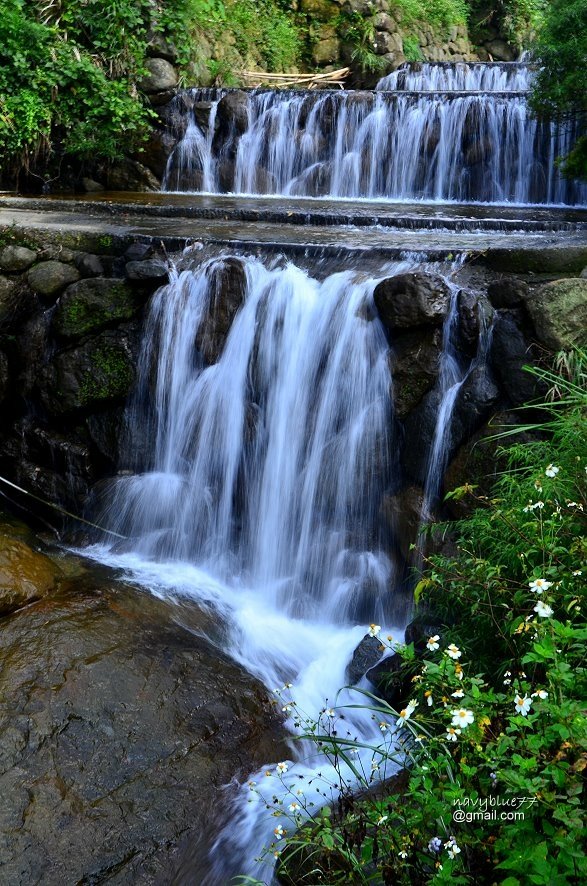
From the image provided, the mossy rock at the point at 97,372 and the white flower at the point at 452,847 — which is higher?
the mossy rock at the point at 97,372

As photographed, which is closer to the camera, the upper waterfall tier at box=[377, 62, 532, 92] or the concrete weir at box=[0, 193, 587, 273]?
the concrete weir at box=[0, 193, 587, 273]

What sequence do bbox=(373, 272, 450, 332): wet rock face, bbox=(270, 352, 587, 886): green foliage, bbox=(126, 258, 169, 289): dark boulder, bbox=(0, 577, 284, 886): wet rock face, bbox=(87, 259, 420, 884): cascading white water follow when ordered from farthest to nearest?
1. bbox=(126, 258, 169, 289): dark boulder
2. bbox=(87, 259, 420, 884): cascading white water
3. bbox=(373, 272, 450, 332): wet rock face
4. bbox=(0, 577, 284, 886): wet rock face
5. bbox=(270, 352, 587, 886): green foliage

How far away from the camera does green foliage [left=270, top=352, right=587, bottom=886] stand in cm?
204

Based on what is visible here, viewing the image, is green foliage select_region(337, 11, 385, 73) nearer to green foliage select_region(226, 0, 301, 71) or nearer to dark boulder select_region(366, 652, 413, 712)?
green foliage select_region(226, 0, 301, 71)

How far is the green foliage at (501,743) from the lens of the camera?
204cm

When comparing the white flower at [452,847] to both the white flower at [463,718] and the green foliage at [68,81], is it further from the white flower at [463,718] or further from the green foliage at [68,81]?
the green foliage at [68,81]

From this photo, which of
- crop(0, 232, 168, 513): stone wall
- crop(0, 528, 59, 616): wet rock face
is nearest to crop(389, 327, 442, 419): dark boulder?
crop(0, 232, 168, 513): stone wall

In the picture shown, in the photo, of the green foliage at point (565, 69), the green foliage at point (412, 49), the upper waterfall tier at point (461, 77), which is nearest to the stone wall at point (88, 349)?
the green foliage at point (565, 69)

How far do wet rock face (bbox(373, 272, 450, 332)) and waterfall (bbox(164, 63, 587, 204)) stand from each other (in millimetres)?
4908

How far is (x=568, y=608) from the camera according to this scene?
2566mm

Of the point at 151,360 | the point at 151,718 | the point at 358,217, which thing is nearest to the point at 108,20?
the point at 358,217

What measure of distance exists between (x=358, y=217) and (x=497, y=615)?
5.13 meters

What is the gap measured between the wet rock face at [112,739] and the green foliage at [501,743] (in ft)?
2.57

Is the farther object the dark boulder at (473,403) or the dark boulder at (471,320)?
the dark boulder at (471,320)
